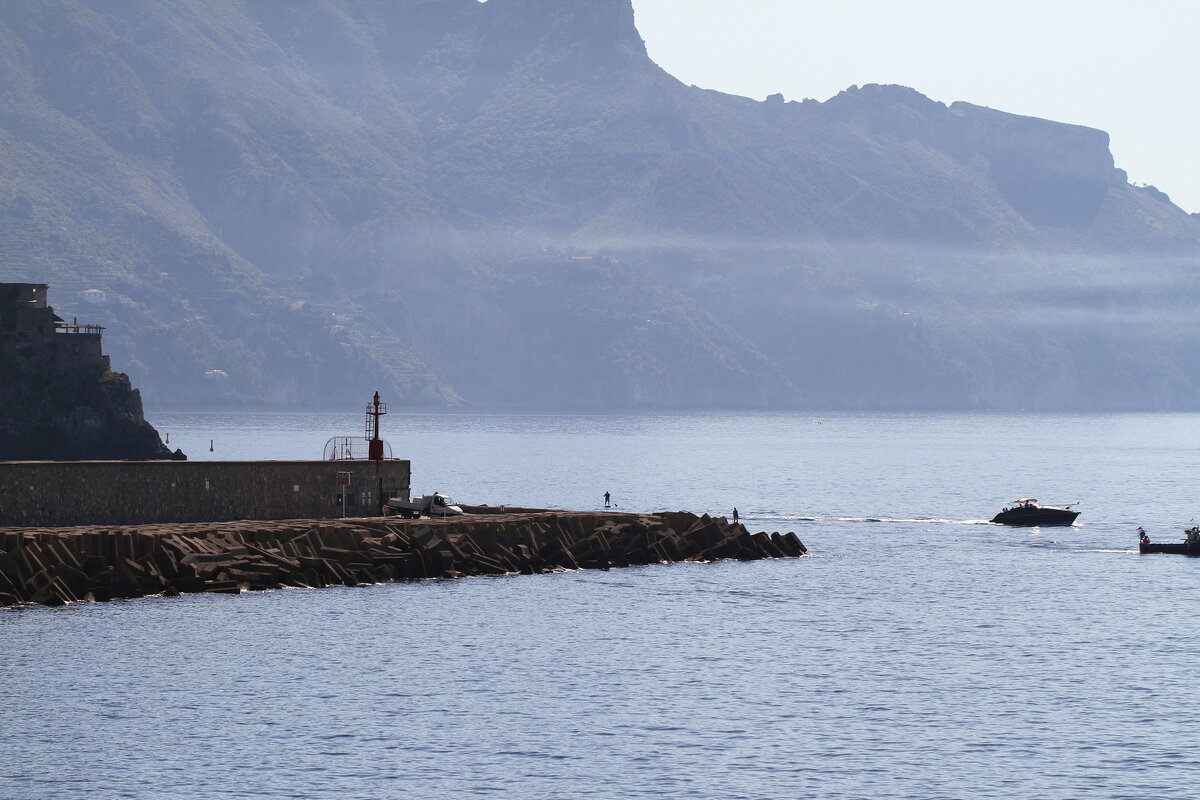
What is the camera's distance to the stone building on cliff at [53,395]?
4230 inches

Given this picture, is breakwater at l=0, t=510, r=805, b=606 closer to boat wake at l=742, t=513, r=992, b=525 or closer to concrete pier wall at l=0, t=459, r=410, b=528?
concrete pier wall at l=0, t=459, r=410, b=528

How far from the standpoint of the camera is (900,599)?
74375 millimetres

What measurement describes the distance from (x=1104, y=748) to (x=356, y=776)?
66.9 ft

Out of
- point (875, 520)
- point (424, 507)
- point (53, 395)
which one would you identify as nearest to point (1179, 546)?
point (875, 520)

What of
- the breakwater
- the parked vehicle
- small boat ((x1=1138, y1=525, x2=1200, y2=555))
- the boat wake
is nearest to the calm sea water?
the breakwater

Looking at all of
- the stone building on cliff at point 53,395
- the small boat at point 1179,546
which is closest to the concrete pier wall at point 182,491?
the stone building on cliff at point 53,395

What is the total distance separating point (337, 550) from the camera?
70625 millimetres

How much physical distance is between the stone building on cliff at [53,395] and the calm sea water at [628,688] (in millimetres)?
45237

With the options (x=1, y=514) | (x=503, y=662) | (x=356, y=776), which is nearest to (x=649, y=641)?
(x=503, y=662)

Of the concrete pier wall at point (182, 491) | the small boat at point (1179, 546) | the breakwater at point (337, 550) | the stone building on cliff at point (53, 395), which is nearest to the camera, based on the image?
the breakwater at point (337, 550)

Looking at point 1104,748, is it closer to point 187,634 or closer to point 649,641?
point 649,641

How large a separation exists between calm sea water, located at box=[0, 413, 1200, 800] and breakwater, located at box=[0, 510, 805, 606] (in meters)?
1.22

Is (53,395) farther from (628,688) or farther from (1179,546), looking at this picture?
(1179,546)

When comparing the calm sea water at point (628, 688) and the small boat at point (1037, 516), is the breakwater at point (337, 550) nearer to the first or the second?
the calm sea water at point (628, 688)
